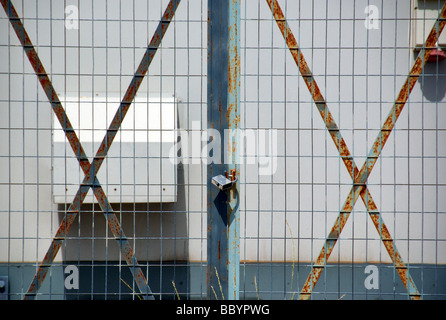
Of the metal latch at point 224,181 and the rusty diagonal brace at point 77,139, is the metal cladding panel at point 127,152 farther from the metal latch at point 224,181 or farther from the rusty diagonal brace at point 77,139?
the metal latch at point 224,181

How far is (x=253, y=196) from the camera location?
3652 mm

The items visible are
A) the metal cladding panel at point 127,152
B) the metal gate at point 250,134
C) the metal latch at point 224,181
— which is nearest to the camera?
the metal latch at point 224,181

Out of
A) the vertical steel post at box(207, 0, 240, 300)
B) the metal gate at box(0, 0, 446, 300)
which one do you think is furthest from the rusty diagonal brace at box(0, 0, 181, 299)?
the metal gate at box(0, 0, 446, 300)

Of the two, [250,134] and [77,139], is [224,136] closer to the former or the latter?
[77,139]

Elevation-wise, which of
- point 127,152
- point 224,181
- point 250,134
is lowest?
point 224,181

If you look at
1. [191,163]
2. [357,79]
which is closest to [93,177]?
[191,163]

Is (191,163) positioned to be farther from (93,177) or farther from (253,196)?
(93,177)

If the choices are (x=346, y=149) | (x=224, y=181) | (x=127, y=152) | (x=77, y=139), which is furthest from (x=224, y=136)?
(x=127, y=152)

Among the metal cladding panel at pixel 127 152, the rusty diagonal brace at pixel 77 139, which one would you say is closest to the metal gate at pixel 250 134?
the metal cladding panel at pixel 127 152

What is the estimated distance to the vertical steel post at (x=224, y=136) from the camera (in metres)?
2.43

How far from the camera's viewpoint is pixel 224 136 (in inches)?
96.4

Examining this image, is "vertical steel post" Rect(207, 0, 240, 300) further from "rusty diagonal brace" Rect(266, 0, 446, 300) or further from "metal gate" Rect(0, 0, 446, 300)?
"metal gate" Rect(0, 0, 446, 300)
